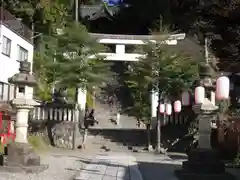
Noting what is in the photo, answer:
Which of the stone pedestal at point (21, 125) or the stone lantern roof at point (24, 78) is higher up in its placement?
the stone lantern roof at point (24, 78)

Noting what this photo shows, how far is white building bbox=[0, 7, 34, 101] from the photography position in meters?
22.9

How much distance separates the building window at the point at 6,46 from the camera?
23139mm

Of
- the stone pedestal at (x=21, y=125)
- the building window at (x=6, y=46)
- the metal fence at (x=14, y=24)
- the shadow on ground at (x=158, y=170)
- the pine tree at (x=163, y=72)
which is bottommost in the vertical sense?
the shadow on ground at (x=158, y=170)

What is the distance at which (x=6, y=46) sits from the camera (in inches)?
932

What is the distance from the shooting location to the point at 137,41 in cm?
3250

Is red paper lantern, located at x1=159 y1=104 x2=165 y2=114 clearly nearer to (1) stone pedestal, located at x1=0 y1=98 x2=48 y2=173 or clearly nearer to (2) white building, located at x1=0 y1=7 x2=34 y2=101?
(2) white building, located at x1=0 y1=7 x2=34 y2=101

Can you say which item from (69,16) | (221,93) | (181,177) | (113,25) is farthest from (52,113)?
(113,25)

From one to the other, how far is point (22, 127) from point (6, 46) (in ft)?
44.6

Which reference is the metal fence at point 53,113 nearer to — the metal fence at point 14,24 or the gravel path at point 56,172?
the gravel path at point 56,172

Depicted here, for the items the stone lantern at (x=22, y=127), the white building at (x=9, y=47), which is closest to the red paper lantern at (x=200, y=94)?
the stone lantern at (x=22, y=127)

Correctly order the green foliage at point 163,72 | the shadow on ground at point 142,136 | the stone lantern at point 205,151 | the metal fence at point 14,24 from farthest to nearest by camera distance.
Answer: the metal fence at point 14,24 → the shadow on ground at point 142,136 → the green foliage at point 163,72 → the stone lantern at point 205,151

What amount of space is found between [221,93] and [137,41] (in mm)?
23395

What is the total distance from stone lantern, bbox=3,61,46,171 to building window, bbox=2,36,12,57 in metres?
12.4

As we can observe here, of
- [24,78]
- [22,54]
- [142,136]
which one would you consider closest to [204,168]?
[24,78]
